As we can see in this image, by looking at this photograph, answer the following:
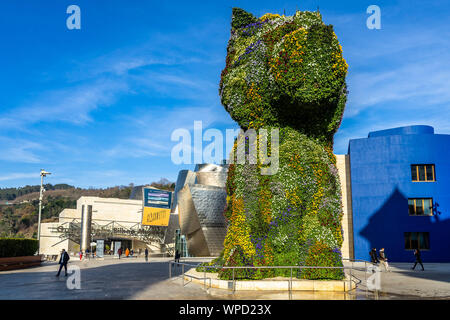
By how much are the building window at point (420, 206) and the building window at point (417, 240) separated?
1.60m

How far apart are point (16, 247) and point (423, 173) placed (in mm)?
30667

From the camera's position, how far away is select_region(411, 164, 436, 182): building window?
31484mm

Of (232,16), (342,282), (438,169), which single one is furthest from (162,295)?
(438,169)

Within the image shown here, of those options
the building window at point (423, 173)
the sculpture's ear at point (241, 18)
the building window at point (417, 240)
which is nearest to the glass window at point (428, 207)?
the building window at point (417, 240)

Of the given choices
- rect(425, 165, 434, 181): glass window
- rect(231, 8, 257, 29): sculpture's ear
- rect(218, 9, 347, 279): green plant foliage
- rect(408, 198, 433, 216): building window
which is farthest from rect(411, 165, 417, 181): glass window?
rect(231, 8, 257, 29): sculpture's ear

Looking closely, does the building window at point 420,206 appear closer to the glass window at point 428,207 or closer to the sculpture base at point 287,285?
the glass window at point 428,207

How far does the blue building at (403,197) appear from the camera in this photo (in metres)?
30.8

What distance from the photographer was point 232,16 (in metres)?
14.8

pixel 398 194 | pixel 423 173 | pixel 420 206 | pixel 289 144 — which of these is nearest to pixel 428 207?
pixel 420 206

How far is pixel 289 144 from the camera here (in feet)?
43.5

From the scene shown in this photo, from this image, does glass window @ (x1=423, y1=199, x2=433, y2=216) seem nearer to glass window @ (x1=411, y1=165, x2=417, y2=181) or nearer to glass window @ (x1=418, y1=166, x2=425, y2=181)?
glass window @ (x1=418, y1=166, x2=425, y2=181)

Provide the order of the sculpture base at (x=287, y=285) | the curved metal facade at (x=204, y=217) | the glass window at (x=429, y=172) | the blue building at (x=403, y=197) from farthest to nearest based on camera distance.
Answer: the curved metal facade at (x=204, y=217), the glass window at (x=429, y=172), the blue building at (x=403, y=197), the sculpture base at (x=287, y=285)

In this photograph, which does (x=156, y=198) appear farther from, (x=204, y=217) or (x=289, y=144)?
(x=289, y=144)

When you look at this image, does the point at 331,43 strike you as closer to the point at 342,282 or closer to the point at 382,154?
the point at 342,282
